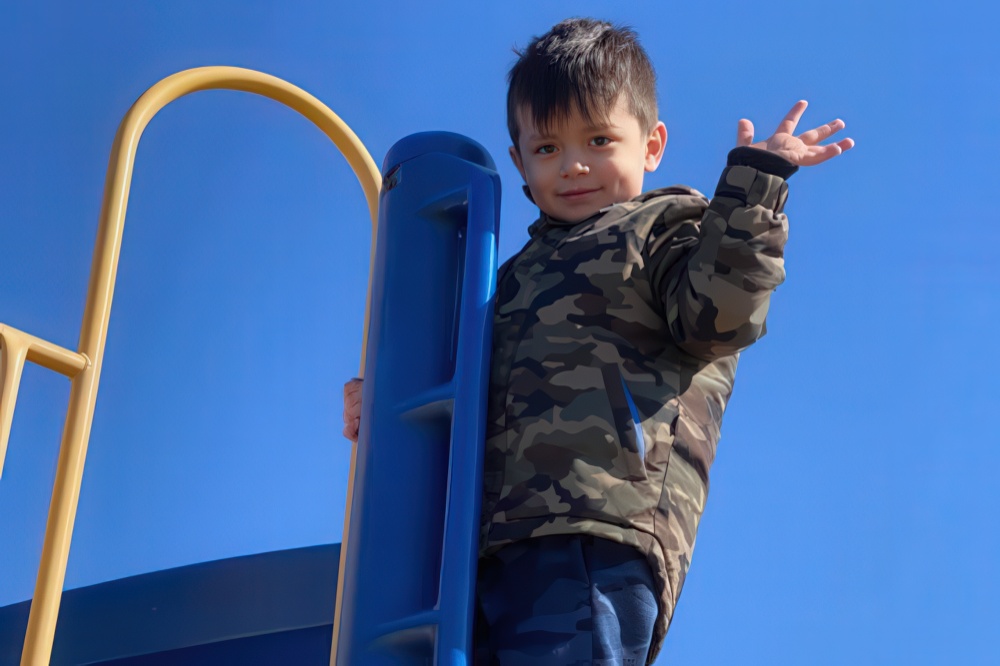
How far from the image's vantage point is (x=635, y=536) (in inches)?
50.7

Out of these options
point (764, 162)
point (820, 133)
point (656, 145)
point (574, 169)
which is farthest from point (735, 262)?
point (656, 145)

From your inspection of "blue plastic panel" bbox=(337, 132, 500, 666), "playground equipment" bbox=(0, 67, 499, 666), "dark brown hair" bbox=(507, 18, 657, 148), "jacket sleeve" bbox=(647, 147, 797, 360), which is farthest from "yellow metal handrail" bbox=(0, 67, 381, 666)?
"jacket sleeve" bbox=(647, 147, 797, 360)

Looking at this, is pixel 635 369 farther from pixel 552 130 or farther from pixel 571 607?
pixel 552 130

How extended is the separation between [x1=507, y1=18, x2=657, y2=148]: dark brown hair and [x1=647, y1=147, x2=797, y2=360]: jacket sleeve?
0.30 meters

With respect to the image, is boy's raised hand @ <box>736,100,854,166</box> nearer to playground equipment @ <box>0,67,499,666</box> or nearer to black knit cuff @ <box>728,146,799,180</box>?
black knit cuff @ <box>728,146,799,180</box>

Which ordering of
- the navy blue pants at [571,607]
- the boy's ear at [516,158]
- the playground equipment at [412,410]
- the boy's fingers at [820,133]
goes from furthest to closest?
the boy's ear at [516,158] < the boy's fingers at [820,133] < the playground equipment at [412,410] < the navy blue pants at [571,607]

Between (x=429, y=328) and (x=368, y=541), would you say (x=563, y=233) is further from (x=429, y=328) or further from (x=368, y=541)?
(x=368, y=541)

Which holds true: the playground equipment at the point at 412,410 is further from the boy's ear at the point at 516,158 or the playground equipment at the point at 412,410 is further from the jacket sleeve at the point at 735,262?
the jacket sleeve at the point at 735,262

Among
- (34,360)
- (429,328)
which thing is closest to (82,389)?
(34,360)

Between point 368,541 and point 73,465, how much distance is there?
614 millimetres

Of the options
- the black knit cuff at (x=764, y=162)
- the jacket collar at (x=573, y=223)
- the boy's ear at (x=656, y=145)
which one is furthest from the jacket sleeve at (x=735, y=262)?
the boy's ear at (x=656, y=145)

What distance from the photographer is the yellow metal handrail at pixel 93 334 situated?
168cm

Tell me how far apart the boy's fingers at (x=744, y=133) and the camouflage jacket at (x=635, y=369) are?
0.06 m

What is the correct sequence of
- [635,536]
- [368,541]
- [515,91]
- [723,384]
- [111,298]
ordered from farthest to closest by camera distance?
1. [111,298]
2. [515,91]
3. [723,384]
4. [368,541]
5. [635,536]
